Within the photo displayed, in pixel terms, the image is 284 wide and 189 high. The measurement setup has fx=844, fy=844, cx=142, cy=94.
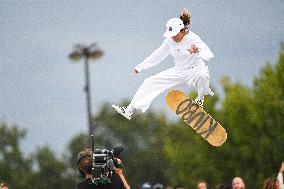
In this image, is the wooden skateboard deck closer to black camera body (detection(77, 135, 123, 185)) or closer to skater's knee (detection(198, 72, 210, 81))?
skater's knee (detection(198, 72, 210, 81))

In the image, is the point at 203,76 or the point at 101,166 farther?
the point at 203,76

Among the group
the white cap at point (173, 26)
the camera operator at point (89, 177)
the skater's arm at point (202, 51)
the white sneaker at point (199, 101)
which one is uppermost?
the white cap at point (173, 26)

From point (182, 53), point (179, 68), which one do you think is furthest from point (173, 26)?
point (179, 68)

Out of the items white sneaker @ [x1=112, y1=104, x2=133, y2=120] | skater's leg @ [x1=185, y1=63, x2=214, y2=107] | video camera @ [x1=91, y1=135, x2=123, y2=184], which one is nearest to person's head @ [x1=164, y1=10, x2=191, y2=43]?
skater's leg @ [x1=185, y1=63, x2=214, y2=107]

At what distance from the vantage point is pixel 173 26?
37.1 ft

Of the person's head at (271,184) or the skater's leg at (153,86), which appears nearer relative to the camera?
the skater's leg at (153,86)

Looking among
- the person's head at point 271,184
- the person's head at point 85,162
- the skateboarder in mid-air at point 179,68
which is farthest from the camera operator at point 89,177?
the person's head at point 271,184

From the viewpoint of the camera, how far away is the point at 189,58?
1218 cm

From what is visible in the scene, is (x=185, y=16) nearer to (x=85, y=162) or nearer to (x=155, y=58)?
(x=155, y=58)

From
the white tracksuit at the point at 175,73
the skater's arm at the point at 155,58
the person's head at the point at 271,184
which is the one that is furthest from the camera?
the person's head at the point at 271,184

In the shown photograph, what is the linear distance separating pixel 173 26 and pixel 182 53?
2.55 feet

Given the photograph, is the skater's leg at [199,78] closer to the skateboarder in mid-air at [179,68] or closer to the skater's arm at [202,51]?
the skateboarder in mid-air at [179,68]

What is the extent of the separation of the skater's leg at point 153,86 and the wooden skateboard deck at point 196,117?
0.21m

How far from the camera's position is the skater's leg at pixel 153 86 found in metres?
12.5
